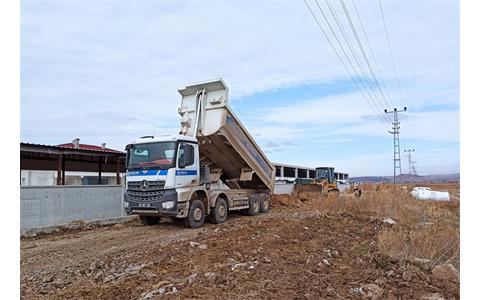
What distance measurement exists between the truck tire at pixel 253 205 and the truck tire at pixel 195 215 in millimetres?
3287

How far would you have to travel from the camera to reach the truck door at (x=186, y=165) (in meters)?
9.78

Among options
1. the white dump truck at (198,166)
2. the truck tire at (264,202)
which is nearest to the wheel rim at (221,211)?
the white dump truck at (198,166)

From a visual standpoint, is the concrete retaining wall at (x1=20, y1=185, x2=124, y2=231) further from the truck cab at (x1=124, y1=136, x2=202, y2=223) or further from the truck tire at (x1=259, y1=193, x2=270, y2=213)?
the truck tire at (x1=259, y1=193, x2=270, y2=213)

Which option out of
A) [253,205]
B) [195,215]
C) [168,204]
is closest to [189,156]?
[168,204]

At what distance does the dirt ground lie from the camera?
15.6 feet

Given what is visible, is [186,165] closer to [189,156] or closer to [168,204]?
[189,156]

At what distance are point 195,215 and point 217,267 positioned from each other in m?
4.80

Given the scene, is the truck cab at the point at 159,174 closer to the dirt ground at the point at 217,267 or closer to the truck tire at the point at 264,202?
the dirt ground at the point at 217,267

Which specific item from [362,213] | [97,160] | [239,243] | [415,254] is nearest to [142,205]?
[239,243]

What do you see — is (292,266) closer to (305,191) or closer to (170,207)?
(170,207)

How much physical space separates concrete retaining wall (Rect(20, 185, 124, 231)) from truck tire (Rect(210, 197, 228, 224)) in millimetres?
3656

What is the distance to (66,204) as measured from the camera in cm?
1096

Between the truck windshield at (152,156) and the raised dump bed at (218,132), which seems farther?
the raised dump bed at (218,132)

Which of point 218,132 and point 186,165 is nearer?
point 186,165
